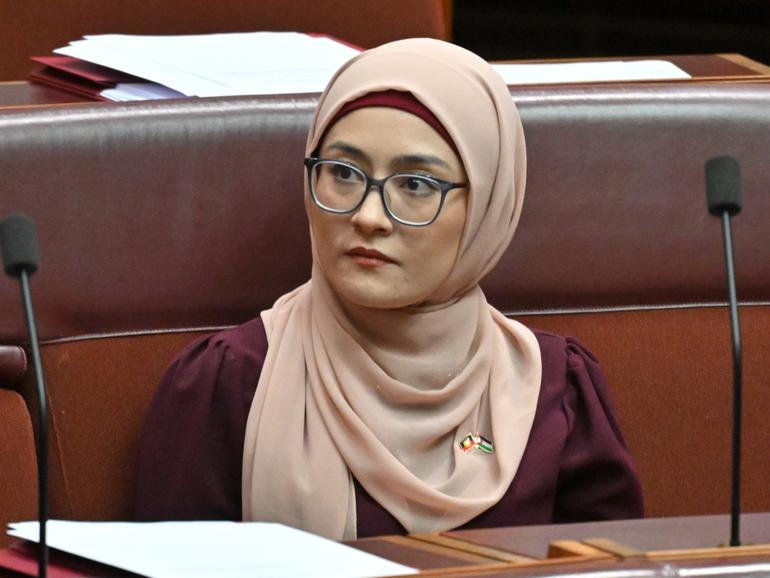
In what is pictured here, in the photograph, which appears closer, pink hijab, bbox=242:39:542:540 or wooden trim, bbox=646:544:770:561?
wooden trim, bbox=646:544:770:561

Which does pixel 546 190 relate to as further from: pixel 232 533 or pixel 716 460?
pixel 232 533

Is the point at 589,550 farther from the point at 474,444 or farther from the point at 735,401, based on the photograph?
the point at 474,444

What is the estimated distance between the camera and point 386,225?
1.75m

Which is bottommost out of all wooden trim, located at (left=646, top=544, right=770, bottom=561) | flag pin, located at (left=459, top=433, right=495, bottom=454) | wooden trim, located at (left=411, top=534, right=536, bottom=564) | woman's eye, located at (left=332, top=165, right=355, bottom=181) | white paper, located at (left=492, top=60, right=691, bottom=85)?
wooden trim, located at (left=646, top=544, right=770, bottom=561)

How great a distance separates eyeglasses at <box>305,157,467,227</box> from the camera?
1.75 m

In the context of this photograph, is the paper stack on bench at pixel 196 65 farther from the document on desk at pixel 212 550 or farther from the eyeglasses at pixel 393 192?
the document on desk at pixel 212 550

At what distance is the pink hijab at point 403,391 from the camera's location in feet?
5.99

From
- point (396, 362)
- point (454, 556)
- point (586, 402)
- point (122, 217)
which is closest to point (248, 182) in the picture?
point (122, 217)

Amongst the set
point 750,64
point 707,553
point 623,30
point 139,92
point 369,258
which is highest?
point 623,30

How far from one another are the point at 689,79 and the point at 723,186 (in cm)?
93

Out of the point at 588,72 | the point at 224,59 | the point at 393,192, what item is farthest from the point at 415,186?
the point at 588,72

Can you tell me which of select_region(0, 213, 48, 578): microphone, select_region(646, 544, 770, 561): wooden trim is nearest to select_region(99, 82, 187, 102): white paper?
select_region(0, 213, 48, 578): microphone

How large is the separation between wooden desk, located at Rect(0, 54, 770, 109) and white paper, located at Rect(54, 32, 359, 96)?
69 millimetres

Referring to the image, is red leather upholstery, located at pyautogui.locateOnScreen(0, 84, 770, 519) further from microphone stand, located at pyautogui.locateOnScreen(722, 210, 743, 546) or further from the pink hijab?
microphone stand, located at pyautogui.locateOnScreen(722, 210, 743, 546)
